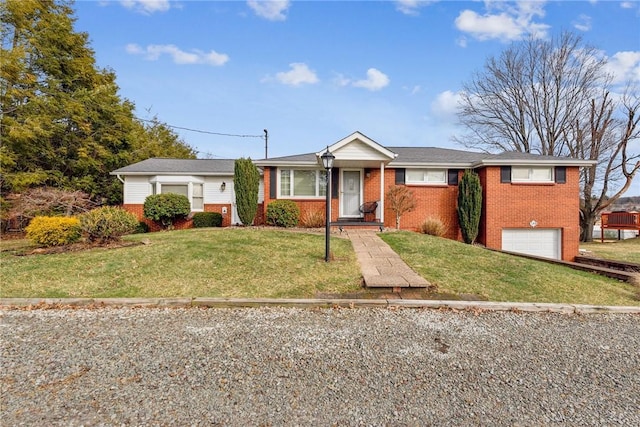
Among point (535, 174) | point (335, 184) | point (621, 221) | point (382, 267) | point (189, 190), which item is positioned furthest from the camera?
point (621, 221)

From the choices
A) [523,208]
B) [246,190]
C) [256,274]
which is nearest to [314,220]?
[246,190]

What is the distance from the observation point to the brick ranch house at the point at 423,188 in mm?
12172

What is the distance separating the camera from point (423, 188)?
13.1 m

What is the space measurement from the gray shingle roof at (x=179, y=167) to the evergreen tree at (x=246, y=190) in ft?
8.98

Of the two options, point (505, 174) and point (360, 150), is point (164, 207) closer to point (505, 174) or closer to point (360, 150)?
point (360, 150)

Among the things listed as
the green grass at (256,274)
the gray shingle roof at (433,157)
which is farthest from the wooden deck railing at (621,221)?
the green grass at (256,274)

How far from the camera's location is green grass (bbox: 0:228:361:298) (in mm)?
5336

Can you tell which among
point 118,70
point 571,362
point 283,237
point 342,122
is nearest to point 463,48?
point 342,122

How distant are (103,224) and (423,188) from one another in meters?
11.5

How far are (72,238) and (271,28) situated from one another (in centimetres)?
930

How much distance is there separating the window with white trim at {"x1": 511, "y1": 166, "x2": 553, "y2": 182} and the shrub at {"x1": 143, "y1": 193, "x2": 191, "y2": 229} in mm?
14115

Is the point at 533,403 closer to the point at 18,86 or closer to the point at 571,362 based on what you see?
the point at 571,362

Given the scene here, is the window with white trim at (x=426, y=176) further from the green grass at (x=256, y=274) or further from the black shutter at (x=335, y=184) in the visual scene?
the green grass at (x=256, y=274)

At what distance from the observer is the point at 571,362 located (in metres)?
3.16
